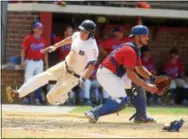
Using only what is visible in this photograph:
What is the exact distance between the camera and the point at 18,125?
34.0 feet

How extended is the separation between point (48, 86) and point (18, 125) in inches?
291

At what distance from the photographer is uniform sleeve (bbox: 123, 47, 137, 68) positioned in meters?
10.5

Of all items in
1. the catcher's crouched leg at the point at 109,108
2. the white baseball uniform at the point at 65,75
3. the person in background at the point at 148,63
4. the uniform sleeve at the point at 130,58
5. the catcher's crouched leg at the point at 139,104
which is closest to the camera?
the uniform sleeve at the point at 130,58

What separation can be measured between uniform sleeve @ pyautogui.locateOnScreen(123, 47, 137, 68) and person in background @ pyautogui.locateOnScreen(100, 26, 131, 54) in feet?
23.2

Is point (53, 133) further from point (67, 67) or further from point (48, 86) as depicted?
point (48, 86)

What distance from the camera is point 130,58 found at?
10.5 m

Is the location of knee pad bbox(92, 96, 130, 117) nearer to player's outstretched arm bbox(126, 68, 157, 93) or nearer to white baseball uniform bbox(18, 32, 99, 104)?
player's outstretched arm bbox(126, 68, 157, 93)

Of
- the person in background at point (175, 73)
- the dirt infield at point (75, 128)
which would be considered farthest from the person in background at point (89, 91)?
the dirt infield at point (75, 128)

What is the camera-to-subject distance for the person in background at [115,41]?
17.8 metres

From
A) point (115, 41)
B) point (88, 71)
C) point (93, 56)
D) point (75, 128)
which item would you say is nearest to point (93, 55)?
point (93, 56)

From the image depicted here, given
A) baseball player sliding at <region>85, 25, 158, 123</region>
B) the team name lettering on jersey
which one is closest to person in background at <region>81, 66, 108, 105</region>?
the team name lettering on jersey

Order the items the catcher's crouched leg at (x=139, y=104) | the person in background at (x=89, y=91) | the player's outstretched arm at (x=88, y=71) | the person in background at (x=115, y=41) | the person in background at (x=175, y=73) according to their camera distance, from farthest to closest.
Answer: the person in background at (x=175, y=73) < the person in background at (x=115, y=41) < the person in background at (x=89, y=91) < the player's outstretched arm at (x=88, y=71) < the catcher's crouched leg at (x=139, y=104)

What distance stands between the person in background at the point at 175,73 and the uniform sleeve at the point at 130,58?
804 centimetres

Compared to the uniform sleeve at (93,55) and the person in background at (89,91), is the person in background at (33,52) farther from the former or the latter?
the uniform sleeve at (93,55)
